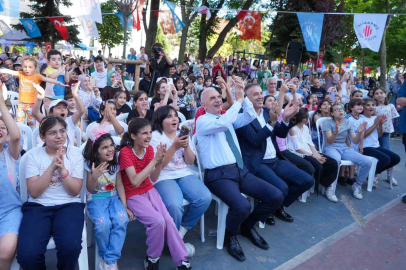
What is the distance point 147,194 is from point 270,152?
1677 millimetres

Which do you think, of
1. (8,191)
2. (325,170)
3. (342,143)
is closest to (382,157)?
(342,143)

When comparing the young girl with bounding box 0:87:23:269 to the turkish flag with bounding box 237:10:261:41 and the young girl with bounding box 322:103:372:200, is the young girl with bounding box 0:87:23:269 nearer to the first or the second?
the young girl with bounding box 322:103:372:200

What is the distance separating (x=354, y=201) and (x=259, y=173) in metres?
1.89

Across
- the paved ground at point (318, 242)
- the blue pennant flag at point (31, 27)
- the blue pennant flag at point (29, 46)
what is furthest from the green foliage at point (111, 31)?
the paved ground at point (318, 242)

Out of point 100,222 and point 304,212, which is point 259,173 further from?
point 100,222

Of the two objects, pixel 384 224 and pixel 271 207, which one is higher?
pixel 271 207

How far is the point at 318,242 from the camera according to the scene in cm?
319

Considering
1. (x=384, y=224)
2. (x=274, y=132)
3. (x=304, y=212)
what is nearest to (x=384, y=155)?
(x=384, y=224)

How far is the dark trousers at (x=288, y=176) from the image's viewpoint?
3462mm

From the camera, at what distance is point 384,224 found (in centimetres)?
373

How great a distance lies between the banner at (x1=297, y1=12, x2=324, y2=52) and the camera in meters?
7.75

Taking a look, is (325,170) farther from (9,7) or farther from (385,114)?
(9,7)

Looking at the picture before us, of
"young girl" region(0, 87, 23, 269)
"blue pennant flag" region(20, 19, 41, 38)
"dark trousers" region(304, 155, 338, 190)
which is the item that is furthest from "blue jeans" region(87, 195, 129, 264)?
"blue pennant flag" region(20, 19, 41, 38)

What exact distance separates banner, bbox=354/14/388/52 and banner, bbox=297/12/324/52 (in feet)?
2.80
